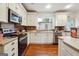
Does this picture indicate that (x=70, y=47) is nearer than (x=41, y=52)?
Yes

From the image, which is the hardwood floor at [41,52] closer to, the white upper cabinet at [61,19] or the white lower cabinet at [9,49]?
the white lower cabinet at [9,49]

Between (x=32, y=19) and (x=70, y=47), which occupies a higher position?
(x=32, y=19)

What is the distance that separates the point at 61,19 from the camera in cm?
800

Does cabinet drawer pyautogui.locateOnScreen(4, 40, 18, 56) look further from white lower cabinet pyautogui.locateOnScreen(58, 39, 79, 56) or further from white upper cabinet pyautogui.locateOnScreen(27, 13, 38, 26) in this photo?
white upper cabinet pyautogui.locateOnScreen(27, 13, 38, 26)

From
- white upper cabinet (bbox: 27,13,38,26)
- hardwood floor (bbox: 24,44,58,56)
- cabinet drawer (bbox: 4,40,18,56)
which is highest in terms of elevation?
white upper cabinet (bbox: 27,13,38,26)

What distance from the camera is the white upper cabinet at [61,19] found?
26.1ft

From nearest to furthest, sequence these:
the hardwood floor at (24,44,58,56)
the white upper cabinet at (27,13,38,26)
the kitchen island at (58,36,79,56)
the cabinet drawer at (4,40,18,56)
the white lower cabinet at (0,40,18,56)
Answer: the kitchen island at (58,36,79,56), the white lower cabinet at (0,40,18,56), the cabinet drawer at (4,40,18,56), the hardwood floor at (24,44,58,56), the white upper cabinet at (27,13,38,26)

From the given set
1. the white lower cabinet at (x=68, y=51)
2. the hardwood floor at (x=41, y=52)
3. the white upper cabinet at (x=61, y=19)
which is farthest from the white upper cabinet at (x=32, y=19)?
the white lower cabinet at (x=68, y=51)

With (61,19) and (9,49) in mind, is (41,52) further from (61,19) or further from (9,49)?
(61,19)

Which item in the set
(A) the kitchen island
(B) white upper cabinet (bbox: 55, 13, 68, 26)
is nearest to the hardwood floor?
(A) the kitchen island

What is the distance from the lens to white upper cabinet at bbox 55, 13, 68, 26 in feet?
26.1

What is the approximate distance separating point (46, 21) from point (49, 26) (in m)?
0.42

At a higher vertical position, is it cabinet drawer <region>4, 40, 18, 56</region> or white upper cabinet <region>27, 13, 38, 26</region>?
white upper cabinet <region>27, 13, 38, 26</region>

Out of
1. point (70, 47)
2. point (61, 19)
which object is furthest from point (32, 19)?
point (70, 47)
